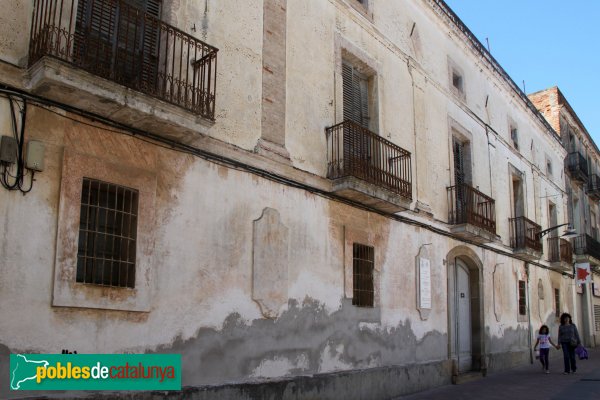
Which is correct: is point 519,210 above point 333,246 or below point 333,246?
above

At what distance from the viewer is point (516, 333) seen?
1662 cm

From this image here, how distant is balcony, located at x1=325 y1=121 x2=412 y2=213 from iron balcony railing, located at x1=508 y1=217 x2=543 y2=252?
735 centimetres

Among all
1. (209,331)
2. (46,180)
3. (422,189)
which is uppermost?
(422,189)

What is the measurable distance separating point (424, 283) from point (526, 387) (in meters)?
2.97

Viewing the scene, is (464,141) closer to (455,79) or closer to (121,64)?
(455,79)

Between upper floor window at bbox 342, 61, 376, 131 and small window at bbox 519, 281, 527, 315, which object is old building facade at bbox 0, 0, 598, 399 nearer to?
upper floor window at bbox 342, 61, 376, 131

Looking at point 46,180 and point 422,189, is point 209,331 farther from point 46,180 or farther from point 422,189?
point 422,189

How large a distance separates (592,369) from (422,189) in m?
7.69

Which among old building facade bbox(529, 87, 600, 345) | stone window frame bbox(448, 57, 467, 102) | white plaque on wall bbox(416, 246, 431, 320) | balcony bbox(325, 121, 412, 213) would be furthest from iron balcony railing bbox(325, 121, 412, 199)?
old building facade bbox(529, 87, 600, 345)

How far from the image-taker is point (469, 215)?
43.9 ft

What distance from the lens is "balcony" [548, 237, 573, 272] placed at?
20.3 m

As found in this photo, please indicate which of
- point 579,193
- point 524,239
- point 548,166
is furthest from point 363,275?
point 579,193

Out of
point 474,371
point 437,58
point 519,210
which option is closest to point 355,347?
point 474,371

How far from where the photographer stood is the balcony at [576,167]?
83.1 ft
